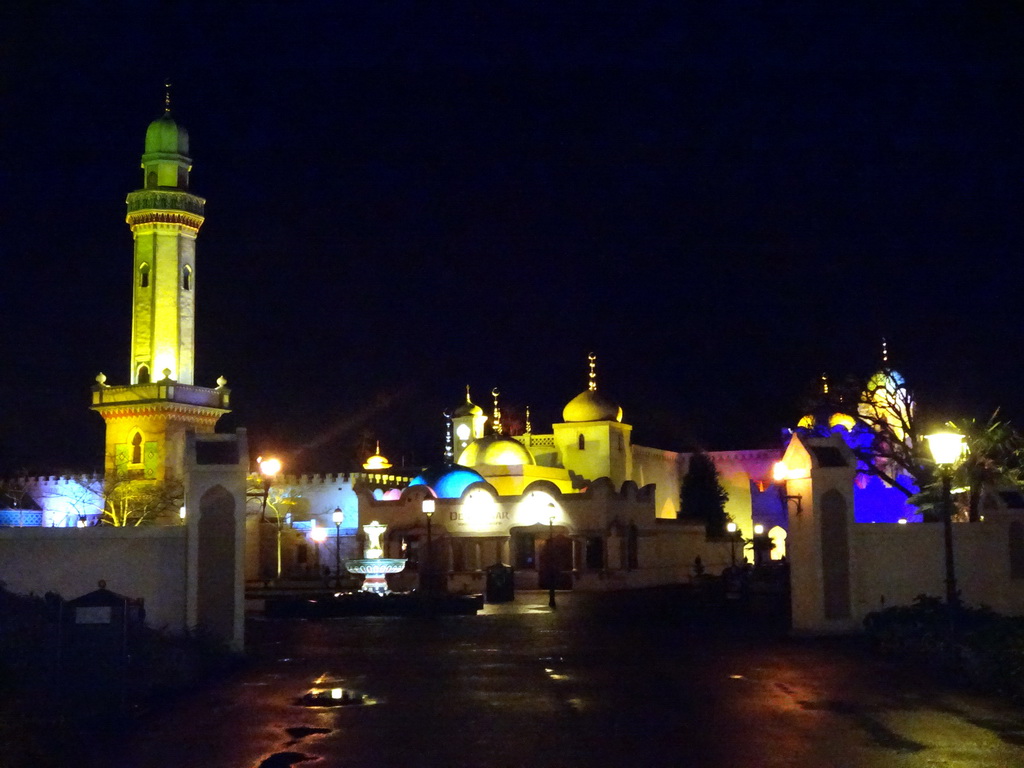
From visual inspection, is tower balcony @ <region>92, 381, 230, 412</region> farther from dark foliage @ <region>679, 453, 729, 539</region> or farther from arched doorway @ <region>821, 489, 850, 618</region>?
arched doorway @ <region>821, 489, 850, 618</region>

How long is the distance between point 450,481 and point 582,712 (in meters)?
35.1

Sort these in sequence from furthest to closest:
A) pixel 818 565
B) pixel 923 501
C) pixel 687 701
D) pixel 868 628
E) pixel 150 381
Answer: pixel 150 381, pixel 923 501, pixel 818 565, pixel 868 628, pixel 687 701

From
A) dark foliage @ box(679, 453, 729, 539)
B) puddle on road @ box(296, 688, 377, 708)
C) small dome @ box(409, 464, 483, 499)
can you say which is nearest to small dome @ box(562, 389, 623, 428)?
dark foliage @ box(679, 453, 729, 539)

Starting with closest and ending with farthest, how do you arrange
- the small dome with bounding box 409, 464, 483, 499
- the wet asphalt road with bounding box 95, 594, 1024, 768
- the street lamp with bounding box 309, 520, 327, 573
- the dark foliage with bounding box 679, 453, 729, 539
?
1. the wet asphalt road with bounding box 95, 594, 1024, 768
2. the small dome with bounding box 409, 464, 483, 499
3. the street lamp with bounding box 309, 520, 327, 573
4. the dark foliage with bounding box 679, 453, 729, 539

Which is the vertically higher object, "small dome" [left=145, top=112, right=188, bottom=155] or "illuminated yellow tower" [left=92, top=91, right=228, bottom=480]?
"small dome" [left=145, top=112, right=188, bottom=155]

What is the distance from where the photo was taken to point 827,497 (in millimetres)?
18906

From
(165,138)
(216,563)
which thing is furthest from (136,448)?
(216,563)

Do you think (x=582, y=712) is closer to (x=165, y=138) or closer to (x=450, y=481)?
(x=450, y=481)

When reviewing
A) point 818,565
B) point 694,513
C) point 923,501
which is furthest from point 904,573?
point 694,513

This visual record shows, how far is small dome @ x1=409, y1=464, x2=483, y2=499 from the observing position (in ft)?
150

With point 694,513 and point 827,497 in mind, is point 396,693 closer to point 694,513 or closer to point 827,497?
point 827,497

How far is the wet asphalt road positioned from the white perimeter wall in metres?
1.68

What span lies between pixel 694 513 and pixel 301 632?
39.7 m

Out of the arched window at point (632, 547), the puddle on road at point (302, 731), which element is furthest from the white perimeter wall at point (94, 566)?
the arched window at point (632, 547)
